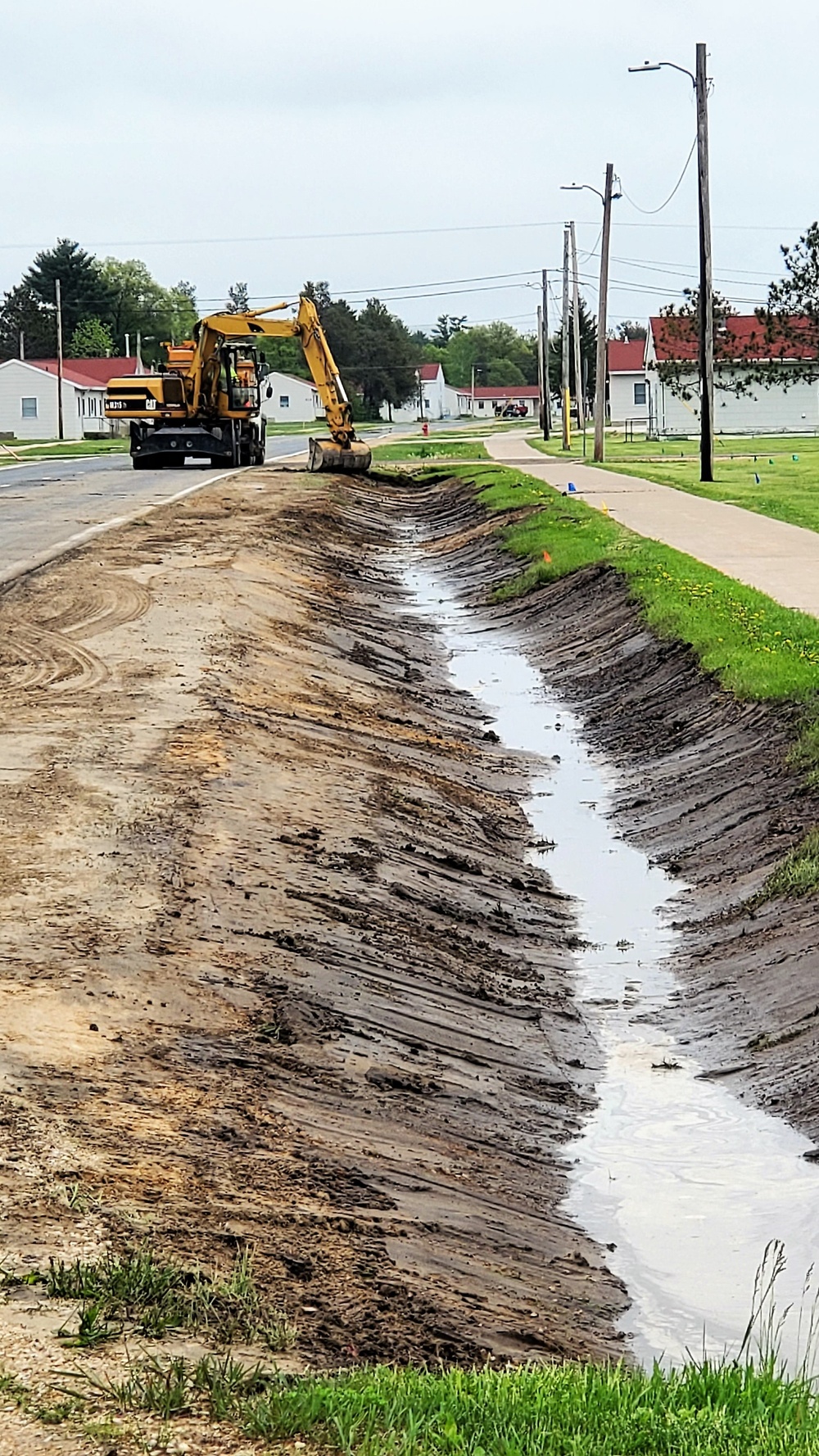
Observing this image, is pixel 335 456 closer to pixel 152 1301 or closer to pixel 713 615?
pixel 713 615

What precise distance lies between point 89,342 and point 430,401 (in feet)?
137

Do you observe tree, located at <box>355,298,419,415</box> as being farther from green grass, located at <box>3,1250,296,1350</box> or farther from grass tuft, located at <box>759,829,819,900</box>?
green grass, located at <box>3,1250,296,1350</box>

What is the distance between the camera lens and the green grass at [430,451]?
55.2 m

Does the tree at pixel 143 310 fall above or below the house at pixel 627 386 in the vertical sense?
above

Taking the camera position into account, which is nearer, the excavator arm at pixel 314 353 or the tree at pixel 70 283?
the excavator arm at pixel 314 353

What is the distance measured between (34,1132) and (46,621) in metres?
11.9

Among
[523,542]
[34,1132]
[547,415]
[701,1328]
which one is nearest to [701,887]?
[701,1328]

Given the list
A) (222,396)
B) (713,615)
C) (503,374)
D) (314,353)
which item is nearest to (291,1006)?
(713,615)

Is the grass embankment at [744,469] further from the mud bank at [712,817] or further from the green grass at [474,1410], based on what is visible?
the green grass at [474,1410]

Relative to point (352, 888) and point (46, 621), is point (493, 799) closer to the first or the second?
point (352, 888)

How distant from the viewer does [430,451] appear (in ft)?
193

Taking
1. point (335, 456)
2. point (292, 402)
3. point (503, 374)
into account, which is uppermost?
point (503, 374)

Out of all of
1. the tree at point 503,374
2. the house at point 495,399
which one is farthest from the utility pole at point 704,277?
the tree at point 503,374

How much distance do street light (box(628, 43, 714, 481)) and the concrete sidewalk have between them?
52.9 inches
